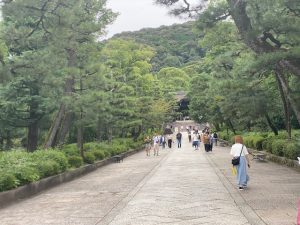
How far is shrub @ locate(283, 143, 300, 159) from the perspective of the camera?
1719 cm

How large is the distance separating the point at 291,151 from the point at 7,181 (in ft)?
38.1

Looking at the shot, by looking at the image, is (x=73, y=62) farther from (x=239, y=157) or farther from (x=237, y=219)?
(x=237, y=219)

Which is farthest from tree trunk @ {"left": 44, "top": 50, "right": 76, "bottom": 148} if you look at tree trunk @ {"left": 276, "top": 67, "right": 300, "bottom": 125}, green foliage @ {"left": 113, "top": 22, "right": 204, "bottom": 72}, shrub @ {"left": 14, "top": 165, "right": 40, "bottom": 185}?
green foliage @ {"left": 113, "top": 22, "right": 204, "bottom": 72}

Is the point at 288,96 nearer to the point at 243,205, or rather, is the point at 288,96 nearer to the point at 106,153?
the point at 243,205

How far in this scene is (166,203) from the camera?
948 cm

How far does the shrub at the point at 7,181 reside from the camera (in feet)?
34.5

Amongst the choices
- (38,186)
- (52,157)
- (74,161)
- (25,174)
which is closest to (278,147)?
(74,161)

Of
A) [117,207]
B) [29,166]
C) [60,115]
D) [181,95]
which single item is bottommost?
[117,207]

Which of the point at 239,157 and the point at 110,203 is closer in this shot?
the point at 110,203

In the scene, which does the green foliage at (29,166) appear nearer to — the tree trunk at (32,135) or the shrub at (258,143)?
the tree trunk at (32,135)

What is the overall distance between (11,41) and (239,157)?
7734mm

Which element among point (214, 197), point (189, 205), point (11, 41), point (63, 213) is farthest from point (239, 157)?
point (11, 41)

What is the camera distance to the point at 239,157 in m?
11.5

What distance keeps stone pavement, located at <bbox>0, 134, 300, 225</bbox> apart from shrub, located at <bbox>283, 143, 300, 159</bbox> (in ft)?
10.0
